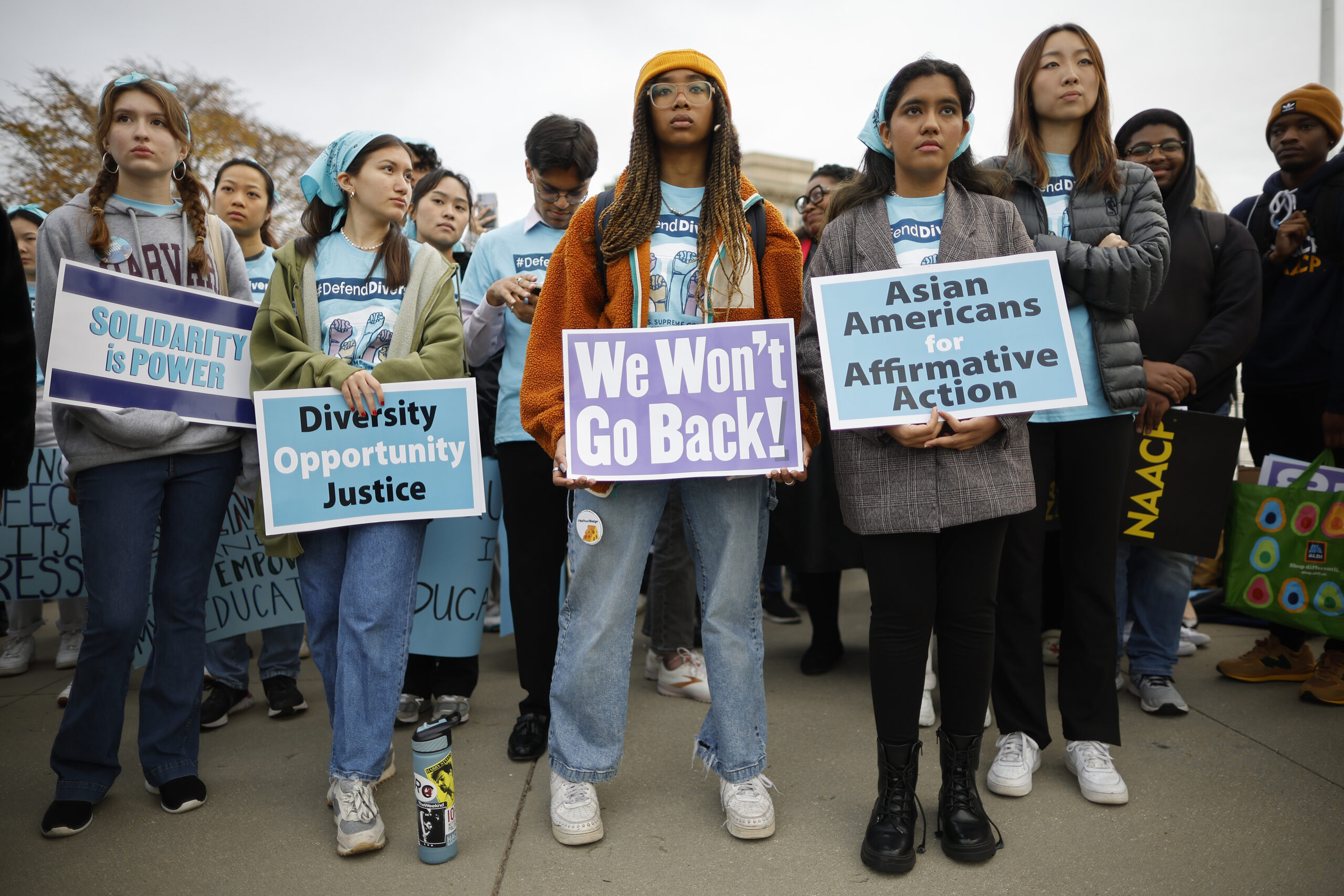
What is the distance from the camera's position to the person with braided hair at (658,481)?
97.6 inches

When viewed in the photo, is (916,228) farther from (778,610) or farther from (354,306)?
(778,610)

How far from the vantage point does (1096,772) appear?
2.65 m

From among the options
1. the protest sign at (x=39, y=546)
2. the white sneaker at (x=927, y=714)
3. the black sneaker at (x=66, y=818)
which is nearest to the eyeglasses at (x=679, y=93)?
the white sneaker at (x=927, y=714)

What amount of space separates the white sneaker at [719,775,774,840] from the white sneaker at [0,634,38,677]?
3.93 meters

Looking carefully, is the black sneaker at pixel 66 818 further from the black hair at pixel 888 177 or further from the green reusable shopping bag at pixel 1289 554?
the green reusable shopping bag at pixel 1289 554

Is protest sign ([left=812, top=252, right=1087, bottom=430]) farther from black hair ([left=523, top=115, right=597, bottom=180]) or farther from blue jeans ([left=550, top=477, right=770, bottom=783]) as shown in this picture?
black hair ([left=523, top=115, right=597, bottom=180])

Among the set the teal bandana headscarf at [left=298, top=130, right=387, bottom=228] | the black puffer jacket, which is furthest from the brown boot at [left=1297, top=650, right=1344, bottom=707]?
the teal bandana headscarf at [left=298, top=130, right=387, bottom=228]

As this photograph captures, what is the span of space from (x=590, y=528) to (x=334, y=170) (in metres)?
1.47

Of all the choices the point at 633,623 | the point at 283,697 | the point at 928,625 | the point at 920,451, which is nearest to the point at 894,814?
the point at 928,625

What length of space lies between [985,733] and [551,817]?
66.7 inches

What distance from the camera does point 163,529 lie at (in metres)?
2.78

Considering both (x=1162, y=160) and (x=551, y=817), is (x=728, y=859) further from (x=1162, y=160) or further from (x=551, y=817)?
(x=1162, y=160)

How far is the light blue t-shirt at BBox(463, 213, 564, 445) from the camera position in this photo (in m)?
3.18

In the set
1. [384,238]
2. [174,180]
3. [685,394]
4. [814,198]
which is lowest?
[685,394]
